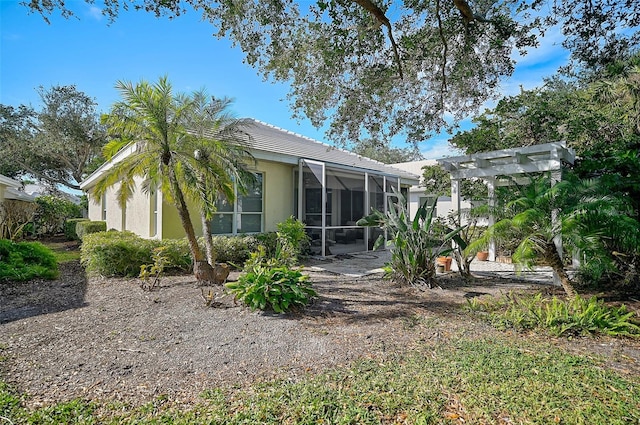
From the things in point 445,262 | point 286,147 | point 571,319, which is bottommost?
point 571,319

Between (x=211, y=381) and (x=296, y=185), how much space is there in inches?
381

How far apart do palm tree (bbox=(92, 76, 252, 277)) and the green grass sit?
456 cm

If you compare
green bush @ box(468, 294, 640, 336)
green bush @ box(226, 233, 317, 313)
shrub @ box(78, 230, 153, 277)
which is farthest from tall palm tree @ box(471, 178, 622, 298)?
shrub @ box(78, 230, 153, 277)

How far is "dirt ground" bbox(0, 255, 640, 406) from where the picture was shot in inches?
132

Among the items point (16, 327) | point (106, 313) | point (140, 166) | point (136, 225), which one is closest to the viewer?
point (16, 327)

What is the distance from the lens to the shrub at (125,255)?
8297 millimetres

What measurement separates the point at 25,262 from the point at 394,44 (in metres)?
11.1

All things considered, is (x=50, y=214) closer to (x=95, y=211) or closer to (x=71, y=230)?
(x=71, y=230)

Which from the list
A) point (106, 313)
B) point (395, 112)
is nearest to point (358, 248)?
point (395, 112)

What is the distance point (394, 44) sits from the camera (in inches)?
296

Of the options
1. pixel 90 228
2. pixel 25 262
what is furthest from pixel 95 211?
pixel 25 262

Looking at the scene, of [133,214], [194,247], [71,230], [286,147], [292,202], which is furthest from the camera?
[71,230]

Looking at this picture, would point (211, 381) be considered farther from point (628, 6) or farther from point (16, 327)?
point (628, 6)

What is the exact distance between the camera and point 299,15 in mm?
7965
